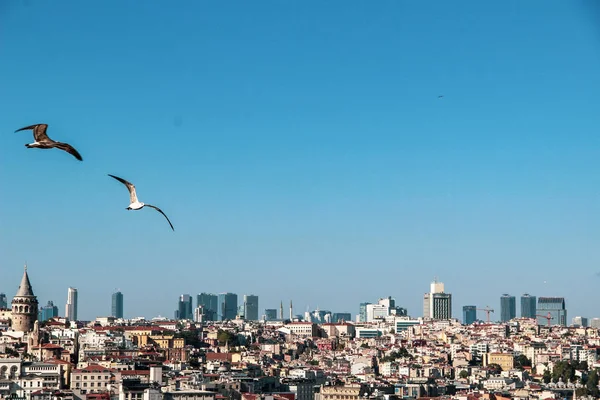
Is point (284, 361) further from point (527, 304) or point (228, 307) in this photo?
point (527, 304)

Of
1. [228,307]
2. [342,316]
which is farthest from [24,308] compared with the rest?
[342,316]

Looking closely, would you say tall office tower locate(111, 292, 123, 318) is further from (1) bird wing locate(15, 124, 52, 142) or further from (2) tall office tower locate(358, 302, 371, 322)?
(1) bird wing locate(15, 124, 52, 142)

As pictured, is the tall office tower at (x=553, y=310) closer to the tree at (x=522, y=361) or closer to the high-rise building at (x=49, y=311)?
the high-rise building at (x=49, y=311)

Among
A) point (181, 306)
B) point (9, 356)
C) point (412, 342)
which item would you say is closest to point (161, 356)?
point (9, 356)

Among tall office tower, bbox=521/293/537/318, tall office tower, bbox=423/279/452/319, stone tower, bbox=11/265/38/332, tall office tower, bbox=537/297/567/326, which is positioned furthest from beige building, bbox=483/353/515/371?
tall office tower, bbox=521/293/537/318

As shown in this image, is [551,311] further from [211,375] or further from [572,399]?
[211,375]

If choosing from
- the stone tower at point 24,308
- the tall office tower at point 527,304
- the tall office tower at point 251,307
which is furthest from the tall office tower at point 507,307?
the stone tower at point 24,308
